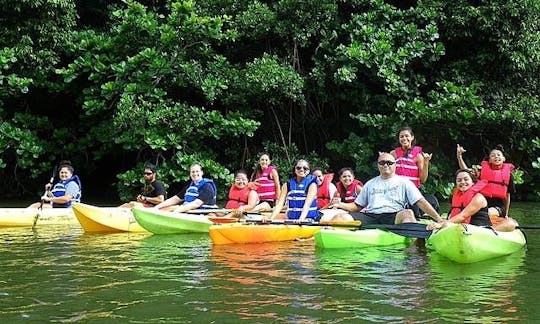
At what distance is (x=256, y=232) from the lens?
294 inches

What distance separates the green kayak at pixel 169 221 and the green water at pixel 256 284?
0.78m

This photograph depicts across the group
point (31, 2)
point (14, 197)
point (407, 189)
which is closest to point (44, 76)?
point (31, 2)

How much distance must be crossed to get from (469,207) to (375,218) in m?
1.04

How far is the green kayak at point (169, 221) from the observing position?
8.41m

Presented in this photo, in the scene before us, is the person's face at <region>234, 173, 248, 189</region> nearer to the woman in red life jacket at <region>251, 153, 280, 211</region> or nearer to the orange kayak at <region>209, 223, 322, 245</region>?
the woman in red life jacket at <region>251, 153, 280, 211</region>

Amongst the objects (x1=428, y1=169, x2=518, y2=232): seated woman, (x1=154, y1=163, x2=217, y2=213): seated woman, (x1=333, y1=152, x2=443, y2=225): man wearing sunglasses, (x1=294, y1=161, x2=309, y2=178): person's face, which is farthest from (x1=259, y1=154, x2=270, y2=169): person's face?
(x1=428, y1=169, x2=518, y2=232): seated woman

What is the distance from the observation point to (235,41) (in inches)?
550

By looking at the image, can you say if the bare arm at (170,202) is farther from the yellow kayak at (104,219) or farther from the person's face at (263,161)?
the person's face at (263,161)

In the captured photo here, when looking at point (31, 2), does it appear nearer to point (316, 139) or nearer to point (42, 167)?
point (42, 167)

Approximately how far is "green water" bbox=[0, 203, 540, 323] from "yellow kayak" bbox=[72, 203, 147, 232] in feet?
3.70

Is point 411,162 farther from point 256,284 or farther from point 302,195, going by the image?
point 256,284

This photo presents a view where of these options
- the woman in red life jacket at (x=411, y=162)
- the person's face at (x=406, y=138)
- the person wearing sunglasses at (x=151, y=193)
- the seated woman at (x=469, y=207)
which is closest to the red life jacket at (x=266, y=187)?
the person wearing sunglasses at (x=151, y=193)

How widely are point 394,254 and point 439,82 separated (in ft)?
22.6

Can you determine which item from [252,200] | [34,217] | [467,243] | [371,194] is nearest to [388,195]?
[371,194]
